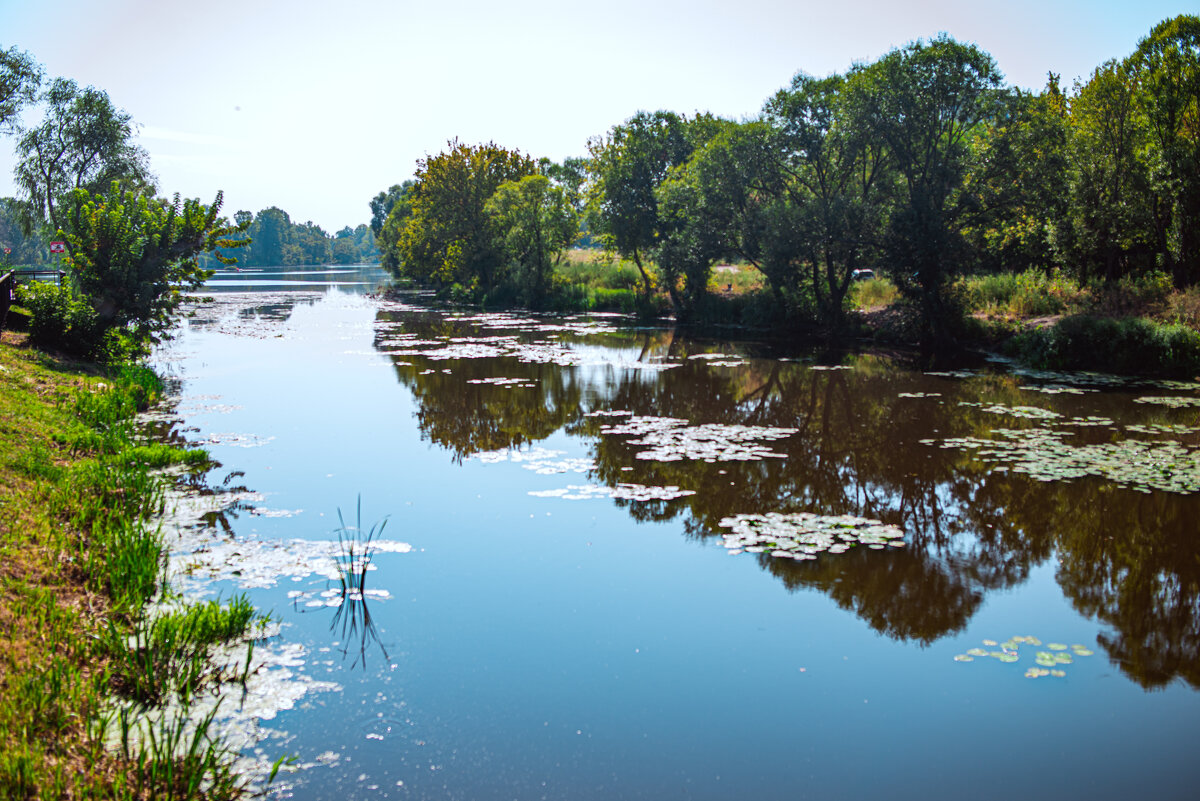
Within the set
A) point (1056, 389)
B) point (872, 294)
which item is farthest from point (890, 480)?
point (872, 294)

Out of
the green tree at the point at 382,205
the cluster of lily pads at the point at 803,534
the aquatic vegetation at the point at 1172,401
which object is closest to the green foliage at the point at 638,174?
the aquatic vegetation at the point at 1172,401

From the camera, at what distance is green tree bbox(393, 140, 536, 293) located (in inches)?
1924

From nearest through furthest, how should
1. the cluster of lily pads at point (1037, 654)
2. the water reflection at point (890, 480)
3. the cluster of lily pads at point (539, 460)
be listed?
the cluster of lily pads at point (1037, 654) → the water reflection at point (890, 480) → the cluster of lily pads at point (539, 460)

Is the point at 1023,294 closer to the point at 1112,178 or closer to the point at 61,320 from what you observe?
the point at 1112,178

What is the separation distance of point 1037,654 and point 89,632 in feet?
23.7

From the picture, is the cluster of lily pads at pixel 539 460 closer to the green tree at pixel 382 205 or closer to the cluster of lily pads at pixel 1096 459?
the cluster of lily pads at pixel 1096 459

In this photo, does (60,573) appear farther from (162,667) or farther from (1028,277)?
(1028,277)

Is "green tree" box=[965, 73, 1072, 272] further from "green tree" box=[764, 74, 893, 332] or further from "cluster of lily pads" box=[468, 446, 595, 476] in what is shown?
"cluster of lily pads" box=[468, 446, 595, 476]

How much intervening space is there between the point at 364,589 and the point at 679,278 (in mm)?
32234

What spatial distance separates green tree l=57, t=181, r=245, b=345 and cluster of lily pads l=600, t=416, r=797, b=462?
10.0 m

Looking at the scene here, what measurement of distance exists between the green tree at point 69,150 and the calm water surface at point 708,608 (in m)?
37.3

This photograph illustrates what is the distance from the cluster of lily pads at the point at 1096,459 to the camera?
394 inches

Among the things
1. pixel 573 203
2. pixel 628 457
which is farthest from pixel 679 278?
pixel 628 457

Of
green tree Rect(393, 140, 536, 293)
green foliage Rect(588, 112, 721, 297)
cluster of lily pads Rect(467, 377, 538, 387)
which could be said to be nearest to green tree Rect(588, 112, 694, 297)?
green foliage Rect(588, 112, 721, 297)
